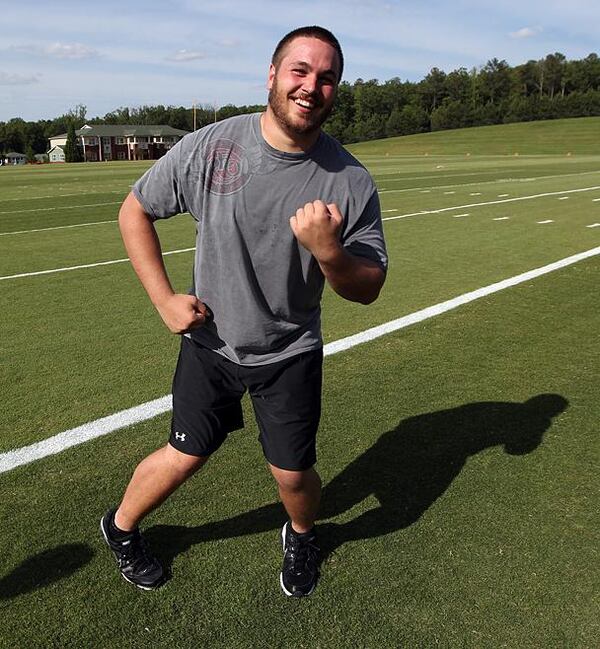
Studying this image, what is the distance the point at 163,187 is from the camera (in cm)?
240

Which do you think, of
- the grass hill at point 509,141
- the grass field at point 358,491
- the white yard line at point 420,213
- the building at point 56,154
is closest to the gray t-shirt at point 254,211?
the grass field at point 358,491

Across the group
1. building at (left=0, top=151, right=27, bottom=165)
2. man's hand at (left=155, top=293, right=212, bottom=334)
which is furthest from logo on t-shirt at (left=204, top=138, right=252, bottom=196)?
building at (left=0, top=151, right=27, bottom=165)

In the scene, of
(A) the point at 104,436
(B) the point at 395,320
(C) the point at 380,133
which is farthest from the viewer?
(C) the point at 380,133

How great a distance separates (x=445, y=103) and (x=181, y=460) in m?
136

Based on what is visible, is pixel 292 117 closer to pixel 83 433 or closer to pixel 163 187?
pixel 163 187

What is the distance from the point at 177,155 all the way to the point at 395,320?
14.8 ft

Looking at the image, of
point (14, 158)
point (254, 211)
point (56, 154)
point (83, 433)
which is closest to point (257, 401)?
point (254, 211)

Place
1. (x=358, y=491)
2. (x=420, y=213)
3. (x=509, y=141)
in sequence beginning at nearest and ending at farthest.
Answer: (x=358, y=491) → (x=420, y=213) → (x=509, y=141)

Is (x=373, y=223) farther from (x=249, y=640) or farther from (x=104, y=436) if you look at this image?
(x=104, y=436)

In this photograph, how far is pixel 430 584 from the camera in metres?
2.80

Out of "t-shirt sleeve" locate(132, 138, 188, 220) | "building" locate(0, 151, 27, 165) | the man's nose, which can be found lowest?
"building" locate(0, 151, 27, 165)

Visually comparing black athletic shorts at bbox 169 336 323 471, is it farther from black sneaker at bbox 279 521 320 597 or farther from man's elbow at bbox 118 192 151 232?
man's elbow at bbox 118 192 151 232

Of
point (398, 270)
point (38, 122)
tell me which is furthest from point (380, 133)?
point (398, 270)

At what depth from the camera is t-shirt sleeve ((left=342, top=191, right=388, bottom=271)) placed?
2.36m
